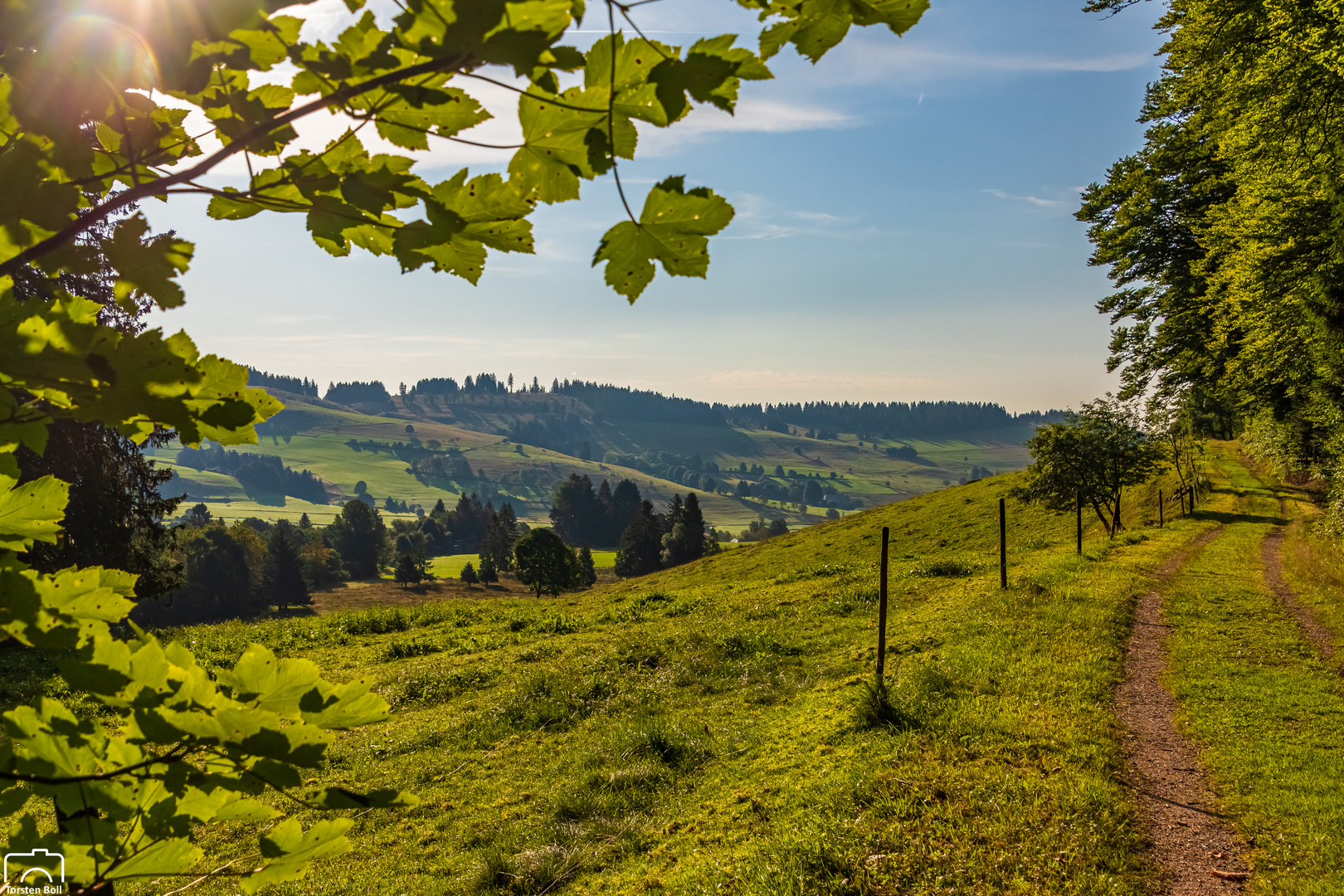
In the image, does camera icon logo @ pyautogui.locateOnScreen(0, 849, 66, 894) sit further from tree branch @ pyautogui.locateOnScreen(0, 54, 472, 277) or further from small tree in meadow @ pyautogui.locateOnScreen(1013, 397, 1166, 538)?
small tree in meadow @ pyautogui.locateOnScreen(1013, 397, 1166, 538)

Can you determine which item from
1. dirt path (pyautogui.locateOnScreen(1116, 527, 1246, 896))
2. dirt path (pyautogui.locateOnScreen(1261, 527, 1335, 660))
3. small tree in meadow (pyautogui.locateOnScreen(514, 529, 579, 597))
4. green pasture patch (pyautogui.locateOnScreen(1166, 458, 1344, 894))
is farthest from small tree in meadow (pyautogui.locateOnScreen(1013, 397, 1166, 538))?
small tree in meadow (pyautogui.locateOnScreen(514, 529, 579, 597))

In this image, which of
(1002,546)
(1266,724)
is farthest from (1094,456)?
(1266,724)

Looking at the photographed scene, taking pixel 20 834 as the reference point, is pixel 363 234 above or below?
above

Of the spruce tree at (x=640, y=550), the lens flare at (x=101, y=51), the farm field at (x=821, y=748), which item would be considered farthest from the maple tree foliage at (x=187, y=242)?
the spruce tree at (x=640, y=550)

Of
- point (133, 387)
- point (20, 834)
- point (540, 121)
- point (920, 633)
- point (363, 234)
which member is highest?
point (540, 121)

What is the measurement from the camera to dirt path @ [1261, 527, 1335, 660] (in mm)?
11977

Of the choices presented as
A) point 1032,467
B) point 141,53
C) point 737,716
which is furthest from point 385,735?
point 1032,467

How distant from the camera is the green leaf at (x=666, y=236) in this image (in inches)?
42.8

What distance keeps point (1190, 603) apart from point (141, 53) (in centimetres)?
1937

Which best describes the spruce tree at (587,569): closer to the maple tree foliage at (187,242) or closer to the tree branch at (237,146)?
the maple tree foliage at (187,242)

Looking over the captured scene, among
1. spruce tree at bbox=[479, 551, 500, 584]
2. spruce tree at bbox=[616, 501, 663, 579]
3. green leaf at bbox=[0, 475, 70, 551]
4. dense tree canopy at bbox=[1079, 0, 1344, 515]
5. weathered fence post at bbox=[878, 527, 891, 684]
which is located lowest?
spruce tree at bbox=[479, 551, 500, 584]

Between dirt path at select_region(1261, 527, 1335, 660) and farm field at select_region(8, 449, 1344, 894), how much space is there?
454 millimetres

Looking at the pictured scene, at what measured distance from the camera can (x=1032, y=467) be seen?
3828 cm

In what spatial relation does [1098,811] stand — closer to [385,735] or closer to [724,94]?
[724,94]
